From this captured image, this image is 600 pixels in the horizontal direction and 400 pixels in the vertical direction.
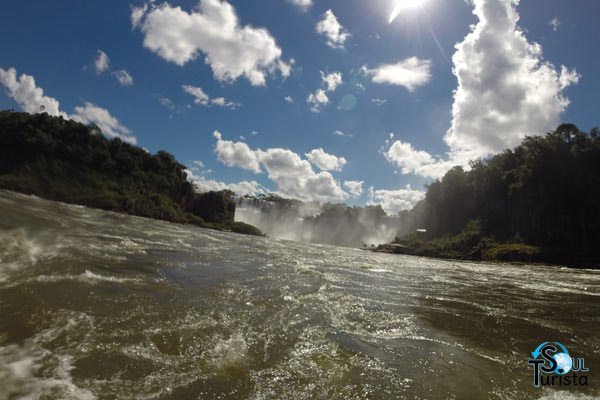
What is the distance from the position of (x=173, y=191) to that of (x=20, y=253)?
10322 centimetres

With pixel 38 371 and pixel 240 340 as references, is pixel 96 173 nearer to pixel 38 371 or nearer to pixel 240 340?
pixel 240 340

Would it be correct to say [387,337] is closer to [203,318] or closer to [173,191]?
[203,318]

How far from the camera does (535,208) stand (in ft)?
218

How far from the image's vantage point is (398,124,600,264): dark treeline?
58.7m

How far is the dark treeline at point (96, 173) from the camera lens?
65625 mm

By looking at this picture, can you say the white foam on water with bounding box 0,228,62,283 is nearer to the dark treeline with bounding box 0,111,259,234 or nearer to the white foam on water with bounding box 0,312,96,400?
the white foam on water with bounding box 0,312,96,400

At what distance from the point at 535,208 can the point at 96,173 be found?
370ft

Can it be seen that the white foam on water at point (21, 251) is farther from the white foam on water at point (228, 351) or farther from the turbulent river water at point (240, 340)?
the white foam on water at point (228, 351)

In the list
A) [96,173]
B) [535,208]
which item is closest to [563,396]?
[535,208]

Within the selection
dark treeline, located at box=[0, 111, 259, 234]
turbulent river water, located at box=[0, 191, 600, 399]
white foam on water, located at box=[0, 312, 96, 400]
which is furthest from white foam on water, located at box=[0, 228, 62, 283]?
dark treeline, located at box=[0, 111, 259, 234]

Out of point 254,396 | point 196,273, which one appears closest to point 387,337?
point 254,396

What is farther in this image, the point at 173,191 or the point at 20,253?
the point at 173,191

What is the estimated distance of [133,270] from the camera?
8273 mm

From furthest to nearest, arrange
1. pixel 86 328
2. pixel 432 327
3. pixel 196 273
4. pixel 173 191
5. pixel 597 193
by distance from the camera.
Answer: pixel 173 191 → pixel 597 193 → pixel 196 273 → pixel 432 327 → pixel 86 328
